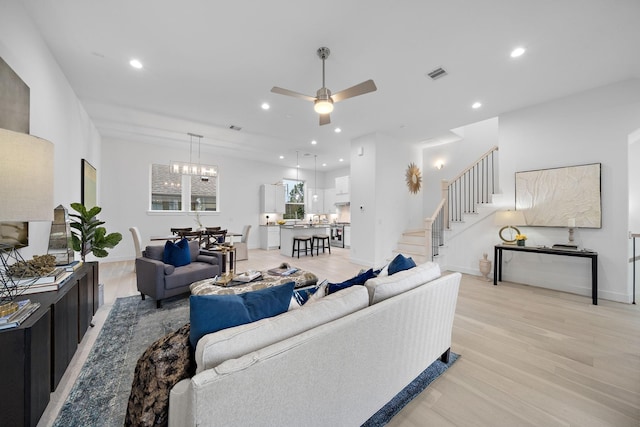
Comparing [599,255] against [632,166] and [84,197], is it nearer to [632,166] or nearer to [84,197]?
[632,166]

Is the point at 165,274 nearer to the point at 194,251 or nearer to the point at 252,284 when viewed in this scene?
the point at 194,251

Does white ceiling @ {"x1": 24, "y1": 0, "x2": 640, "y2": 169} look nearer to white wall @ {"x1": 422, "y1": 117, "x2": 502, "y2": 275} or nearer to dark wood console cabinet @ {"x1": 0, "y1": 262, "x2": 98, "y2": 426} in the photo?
white wall @ {"x1": 422, "y1": 117, "x2": 502, "y2": 275}

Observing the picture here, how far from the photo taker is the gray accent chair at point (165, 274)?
3.20 meters

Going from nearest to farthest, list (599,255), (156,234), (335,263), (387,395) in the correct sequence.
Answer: (387,395), (599,255), (335,263), (156,234)

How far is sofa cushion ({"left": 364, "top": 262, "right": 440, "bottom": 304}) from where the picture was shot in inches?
62.2

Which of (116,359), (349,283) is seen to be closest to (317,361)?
(349,283)

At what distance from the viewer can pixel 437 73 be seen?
3.31 m

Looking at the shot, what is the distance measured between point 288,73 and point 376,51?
1.18m

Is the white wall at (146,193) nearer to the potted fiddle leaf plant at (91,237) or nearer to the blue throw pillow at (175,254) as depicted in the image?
the blue throw pillow at (175,254)

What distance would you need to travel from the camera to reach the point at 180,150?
7.18 metres

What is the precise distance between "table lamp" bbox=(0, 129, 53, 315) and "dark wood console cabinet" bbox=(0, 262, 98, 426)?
0.65 meters

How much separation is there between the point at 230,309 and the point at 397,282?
1.13 m

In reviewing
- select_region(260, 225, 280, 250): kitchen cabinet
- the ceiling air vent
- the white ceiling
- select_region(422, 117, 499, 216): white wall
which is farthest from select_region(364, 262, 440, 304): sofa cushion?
select_region(260, 225, 280, 250): kitchen cabinet

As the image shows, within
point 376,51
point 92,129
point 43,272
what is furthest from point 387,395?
point 92,129
